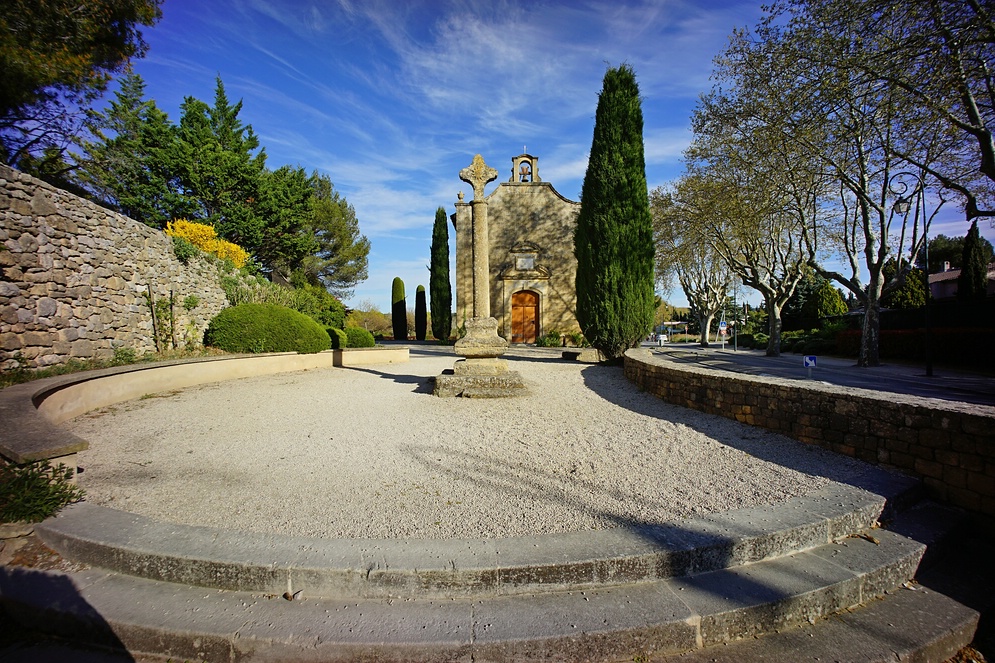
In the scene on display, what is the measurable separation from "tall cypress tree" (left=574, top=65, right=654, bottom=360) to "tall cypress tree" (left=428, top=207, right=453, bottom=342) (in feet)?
44.5

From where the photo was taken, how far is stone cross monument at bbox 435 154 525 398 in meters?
6.96

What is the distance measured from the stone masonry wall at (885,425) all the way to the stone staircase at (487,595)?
739 millimetres

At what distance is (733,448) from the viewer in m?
4.20

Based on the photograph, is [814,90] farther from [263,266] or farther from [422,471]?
[263,266]

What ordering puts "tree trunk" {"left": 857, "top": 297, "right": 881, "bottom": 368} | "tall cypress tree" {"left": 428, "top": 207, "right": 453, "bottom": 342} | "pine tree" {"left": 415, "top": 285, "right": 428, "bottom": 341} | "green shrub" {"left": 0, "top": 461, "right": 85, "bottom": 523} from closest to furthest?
"green shrub" {"left": 0, "top": 461, "right": 85, "bottom": 523}, "tree trunk" {"left": 857, "top": 297, "right": 881, "bottom": 368}, "tall cypress tree" {"left": 428, "top": 207, "right": 453, "bottom": 342}, "pine tree" {"left": 415, "top": 285, "right": 428, "bottom": 341}

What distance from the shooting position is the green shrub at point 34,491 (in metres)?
2.47

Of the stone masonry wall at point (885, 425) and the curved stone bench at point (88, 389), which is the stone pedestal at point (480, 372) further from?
the curved stone bench at point (88, 389)

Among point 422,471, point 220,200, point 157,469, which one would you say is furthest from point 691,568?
point 220,200

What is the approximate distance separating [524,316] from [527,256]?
315 cm

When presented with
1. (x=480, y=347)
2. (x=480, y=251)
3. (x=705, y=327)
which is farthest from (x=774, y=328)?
(x=480, y=347)

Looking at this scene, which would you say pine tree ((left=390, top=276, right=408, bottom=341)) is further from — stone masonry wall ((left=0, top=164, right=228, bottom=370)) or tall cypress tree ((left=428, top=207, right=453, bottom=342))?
stone masonry wall ((left=0, top=164, right=228, bottom=370))

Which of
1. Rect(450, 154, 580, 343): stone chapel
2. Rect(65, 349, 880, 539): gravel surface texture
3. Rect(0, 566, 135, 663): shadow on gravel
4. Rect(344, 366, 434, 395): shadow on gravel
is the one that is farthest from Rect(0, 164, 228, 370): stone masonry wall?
Rect(450, 154, 580, 343): stone chapel

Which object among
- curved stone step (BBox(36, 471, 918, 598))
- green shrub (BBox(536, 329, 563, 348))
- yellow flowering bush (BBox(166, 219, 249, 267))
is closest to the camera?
curved stone step (BBox(36, 471, 918, 598))

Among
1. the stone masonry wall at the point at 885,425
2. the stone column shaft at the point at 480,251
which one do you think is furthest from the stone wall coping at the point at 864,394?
the stone column shaft at the point at 480,251
